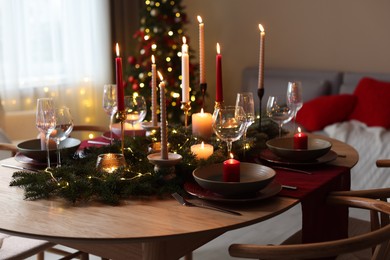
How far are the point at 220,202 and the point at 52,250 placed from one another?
1320 millimetres

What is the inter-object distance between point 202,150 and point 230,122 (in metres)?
0.15

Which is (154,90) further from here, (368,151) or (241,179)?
(368,151)

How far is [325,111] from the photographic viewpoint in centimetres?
427

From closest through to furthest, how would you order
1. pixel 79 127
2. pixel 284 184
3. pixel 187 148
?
1. pixel 284 184
2. pixel 187 148
3. pixel 79 127

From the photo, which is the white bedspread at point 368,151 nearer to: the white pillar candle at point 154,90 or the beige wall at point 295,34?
the beige wall at point 295,34

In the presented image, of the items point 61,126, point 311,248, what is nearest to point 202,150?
point 61,126

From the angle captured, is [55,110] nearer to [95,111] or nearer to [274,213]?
[274,213]

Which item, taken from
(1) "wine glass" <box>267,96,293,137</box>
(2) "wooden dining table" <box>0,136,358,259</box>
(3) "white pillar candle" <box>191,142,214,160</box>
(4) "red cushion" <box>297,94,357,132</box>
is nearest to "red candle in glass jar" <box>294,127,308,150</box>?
(1) "wine glass" <box>267,96,293,137</box>

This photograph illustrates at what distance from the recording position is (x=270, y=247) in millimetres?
1425

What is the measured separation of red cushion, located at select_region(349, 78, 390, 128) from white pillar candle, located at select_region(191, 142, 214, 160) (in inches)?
96.0

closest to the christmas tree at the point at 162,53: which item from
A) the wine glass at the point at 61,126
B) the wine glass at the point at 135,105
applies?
the wine glass at the point at 135,105

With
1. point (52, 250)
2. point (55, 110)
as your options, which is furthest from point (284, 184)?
point (52, 250)

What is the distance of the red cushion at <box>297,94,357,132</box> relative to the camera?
4.25 meters

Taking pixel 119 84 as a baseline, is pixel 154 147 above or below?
below
